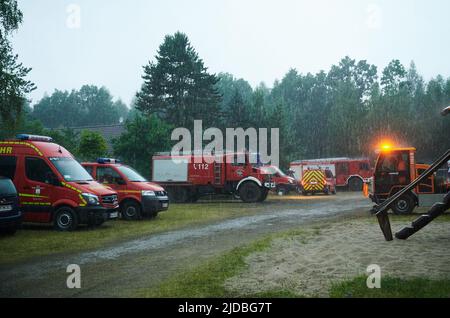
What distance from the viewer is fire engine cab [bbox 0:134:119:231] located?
1219 centimetres

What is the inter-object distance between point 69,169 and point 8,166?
5.63 feet

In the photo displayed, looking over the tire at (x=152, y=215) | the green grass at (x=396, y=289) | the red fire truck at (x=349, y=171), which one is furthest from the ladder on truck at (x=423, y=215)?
the red fire truck at (x=349, y=171)

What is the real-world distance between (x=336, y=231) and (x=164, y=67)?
37.6 m

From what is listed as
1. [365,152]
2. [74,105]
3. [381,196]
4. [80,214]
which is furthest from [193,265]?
[74,105]

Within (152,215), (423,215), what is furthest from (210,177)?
(423,215)

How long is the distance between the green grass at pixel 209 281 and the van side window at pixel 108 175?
7.87m

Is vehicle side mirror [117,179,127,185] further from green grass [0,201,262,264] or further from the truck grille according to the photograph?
the truck grille

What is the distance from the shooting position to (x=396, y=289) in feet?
18.2

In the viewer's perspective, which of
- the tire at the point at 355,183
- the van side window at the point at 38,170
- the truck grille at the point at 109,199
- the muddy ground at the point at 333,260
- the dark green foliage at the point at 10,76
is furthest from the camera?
the tire at the point at 355,183

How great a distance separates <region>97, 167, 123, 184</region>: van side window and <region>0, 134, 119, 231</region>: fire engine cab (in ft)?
8.02

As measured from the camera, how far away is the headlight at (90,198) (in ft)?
39.8

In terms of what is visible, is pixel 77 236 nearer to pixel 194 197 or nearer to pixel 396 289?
pixel 396 289

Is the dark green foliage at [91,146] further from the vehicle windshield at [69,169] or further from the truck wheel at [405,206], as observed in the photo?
the truck wheel at [405,206]
